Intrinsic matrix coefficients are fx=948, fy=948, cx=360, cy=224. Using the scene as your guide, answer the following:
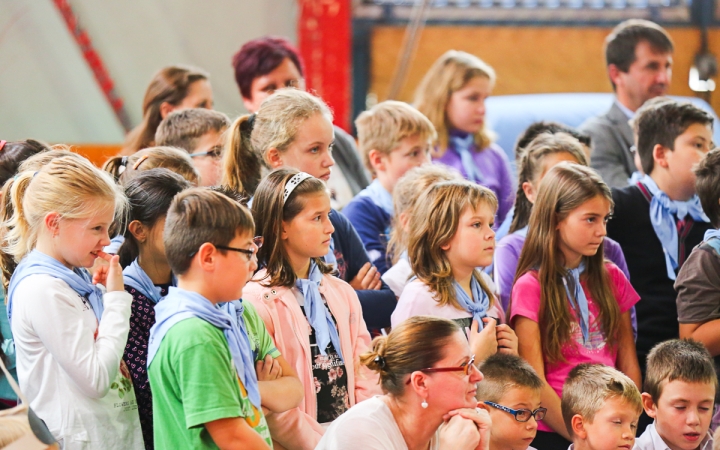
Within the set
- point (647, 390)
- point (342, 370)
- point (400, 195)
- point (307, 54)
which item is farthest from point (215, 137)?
point (307, 54)

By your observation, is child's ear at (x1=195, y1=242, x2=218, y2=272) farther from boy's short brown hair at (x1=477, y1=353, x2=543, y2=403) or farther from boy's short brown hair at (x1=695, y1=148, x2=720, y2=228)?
boy's short brown hair at (x1=695, y1=148, x2=720, y2=228)

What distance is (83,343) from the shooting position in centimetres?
236

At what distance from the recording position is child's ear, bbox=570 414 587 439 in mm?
2910

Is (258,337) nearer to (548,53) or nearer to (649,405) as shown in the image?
(649,405)

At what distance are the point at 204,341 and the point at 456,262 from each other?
45.5 inches

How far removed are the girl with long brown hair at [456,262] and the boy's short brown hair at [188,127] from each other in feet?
3.05

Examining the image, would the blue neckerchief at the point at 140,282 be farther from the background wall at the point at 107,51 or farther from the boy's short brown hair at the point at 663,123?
the background wall at the point at 107,51

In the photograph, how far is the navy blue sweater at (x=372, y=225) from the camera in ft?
12.2

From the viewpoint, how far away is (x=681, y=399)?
302 centimetres

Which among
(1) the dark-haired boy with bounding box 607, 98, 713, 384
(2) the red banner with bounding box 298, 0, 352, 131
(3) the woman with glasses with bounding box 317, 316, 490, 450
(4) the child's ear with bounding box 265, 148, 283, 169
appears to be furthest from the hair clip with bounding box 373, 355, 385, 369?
(2) the red banner with bounding box 298, 0, 352, 131

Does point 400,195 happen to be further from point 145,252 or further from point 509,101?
point 509,101

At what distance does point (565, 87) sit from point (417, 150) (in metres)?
3.32

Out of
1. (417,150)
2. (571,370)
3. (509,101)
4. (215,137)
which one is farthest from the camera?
(509,101)

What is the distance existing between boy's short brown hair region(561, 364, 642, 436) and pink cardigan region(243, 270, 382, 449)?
62cm
